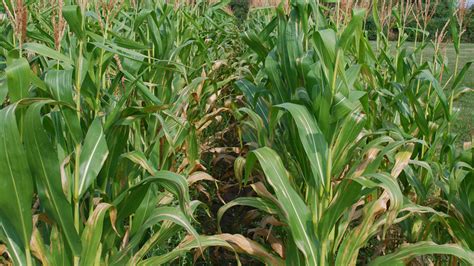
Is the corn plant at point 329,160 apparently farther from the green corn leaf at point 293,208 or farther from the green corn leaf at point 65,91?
the green corn leaf at point 65,91

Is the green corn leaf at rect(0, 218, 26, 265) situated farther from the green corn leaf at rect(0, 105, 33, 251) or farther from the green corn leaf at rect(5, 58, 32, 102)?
the green corn leaf at rect(5, 58, 32, 102)

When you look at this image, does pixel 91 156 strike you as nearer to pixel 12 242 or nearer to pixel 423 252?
pixel 12 242

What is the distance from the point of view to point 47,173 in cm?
195

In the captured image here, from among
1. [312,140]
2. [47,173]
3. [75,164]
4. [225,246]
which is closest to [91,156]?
[75,164]

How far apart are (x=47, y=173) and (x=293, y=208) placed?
1.02m

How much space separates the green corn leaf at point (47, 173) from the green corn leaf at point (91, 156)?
0.32ft

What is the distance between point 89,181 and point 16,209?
0.28 metres

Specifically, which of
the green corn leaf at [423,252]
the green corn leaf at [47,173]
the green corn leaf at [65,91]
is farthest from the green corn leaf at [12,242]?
the green corn leaf at [423,252]

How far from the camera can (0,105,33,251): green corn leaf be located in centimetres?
176

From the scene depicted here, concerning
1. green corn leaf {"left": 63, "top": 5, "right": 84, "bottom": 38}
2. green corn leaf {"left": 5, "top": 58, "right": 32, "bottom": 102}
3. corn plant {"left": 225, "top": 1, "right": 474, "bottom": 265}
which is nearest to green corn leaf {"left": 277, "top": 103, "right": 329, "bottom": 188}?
corn plant {"left": 225, "top": 1, "right": 474, "bottom": 265}

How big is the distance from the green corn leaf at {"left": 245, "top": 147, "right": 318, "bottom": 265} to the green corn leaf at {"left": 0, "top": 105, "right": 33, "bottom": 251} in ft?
3.10

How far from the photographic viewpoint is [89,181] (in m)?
2.09

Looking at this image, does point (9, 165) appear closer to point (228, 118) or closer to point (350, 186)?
point (350, 186)

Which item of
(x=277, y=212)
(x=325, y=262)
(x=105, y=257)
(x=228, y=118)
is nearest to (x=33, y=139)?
(x=105, y=257)
